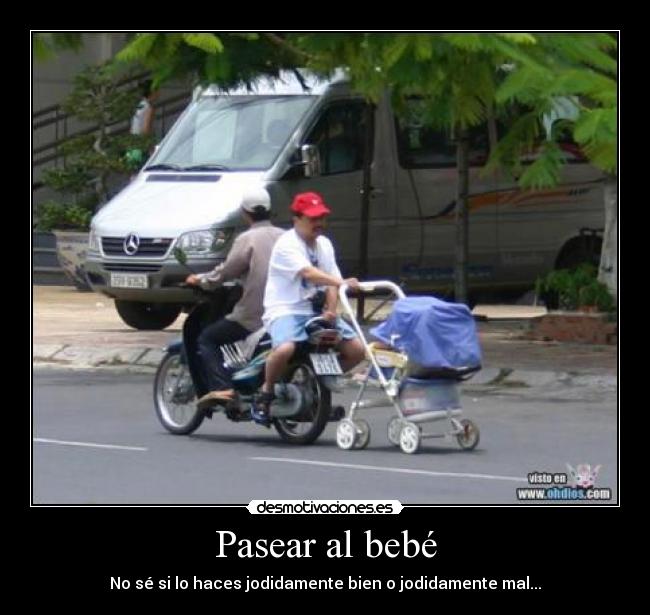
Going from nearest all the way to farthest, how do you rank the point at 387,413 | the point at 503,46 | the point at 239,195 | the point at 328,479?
the point at 503,46
the point at 328,479
the point at 387,413
the point at 239,195

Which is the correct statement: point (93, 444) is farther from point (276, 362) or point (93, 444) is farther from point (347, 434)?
point (347, 434)

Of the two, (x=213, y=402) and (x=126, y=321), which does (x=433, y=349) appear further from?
(x=126, y=321)

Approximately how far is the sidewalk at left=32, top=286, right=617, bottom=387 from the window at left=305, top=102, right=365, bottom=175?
230cm

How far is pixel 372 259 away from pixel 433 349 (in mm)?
8178

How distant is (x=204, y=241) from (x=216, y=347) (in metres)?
5.82

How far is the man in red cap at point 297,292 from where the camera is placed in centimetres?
1202

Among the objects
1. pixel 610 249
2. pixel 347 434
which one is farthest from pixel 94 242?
pixel 347 434

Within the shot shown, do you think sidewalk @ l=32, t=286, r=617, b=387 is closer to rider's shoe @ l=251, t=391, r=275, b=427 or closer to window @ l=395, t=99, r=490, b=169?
window @ l=395, t=99, r=490, b=169

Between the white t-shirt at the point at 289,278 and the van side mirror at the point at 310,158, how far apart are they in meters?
6.50

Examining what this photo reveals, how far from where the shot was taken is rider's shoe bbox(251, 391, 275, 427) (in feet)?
39.8

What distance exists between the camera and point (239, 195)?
60.6ft

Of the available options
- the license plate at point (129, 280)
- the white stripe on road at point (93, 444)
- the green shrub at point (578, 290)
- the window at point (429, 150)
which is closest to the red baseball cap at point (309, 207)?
the white stripe on road at point (93, 444)

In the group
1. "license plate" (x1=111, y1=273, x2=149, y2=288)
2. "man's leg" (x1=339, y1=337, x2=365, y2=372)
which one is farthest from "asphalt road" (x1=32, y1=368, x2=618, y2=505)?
"license plate" (x1=111, y1=273, x2=149, y2=288)
